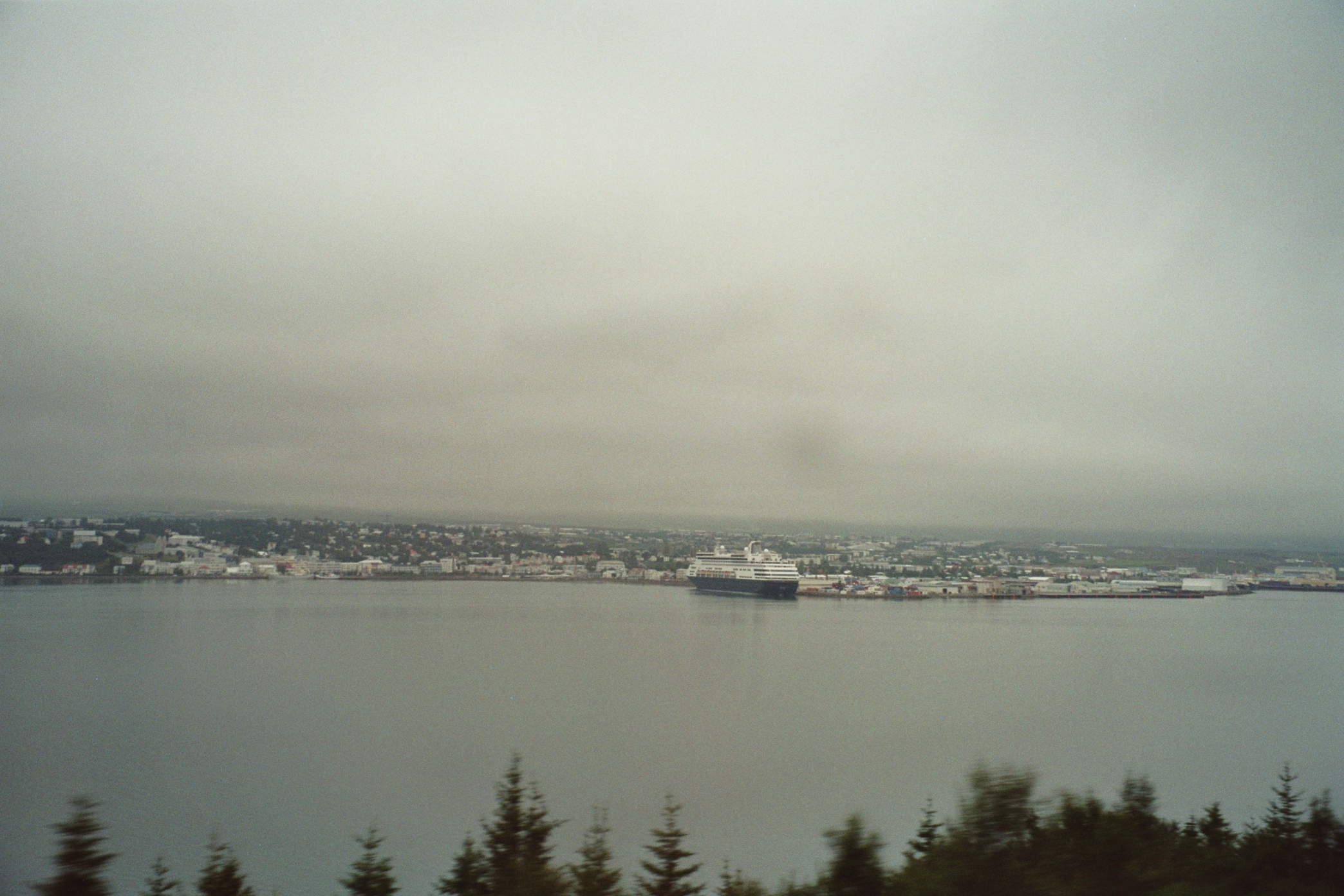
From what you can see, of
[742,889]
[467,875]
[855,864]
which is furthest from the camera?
[467,875]

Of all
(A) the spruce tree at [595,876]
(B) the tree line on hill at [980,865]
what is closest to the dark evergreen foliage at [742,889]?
(B) the tree line on hill at [980,865]

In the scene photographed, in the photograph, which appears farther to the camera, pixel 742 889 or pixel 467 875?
pixel 467 875

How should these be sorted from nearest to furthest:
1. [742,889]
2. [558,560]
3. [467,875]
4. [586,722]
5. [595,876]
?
[742,889], [595,876], [467,875], [586,722], [558,560]

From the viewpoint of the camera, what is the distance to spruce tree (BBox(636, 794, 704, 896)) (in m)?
3.10

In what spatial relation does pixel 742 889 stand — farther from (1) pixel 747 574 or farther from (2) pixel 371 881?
(1) pixel 747 574

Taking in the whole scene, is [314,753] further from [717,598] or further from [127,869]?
[717,598]

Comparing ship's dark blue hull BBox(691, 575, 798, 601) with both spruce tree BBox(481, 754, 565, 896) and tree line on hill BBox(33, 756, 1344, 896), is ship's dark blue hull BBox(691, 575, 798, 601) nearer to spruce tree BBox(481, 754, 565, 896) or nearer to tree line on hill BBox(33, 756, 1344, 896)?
spruce tree BBox(481, 754, 565, 896)

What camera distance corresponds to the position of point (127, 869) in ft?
19.4

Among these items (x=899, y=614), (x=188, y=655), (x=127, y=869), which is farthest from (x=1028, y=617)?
(x=127, y=869)

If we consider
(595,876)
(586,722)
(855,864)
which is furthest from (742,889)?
(586,722)

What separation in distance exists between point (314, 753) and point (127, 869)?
19.4 feet

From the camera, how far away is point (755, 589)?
40.8 m

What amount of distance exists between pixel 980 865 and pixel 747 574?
39554 millimetres

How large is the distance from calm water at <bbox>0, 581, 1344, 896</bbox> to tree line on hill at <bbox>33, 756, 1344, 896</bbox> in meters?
0.62
